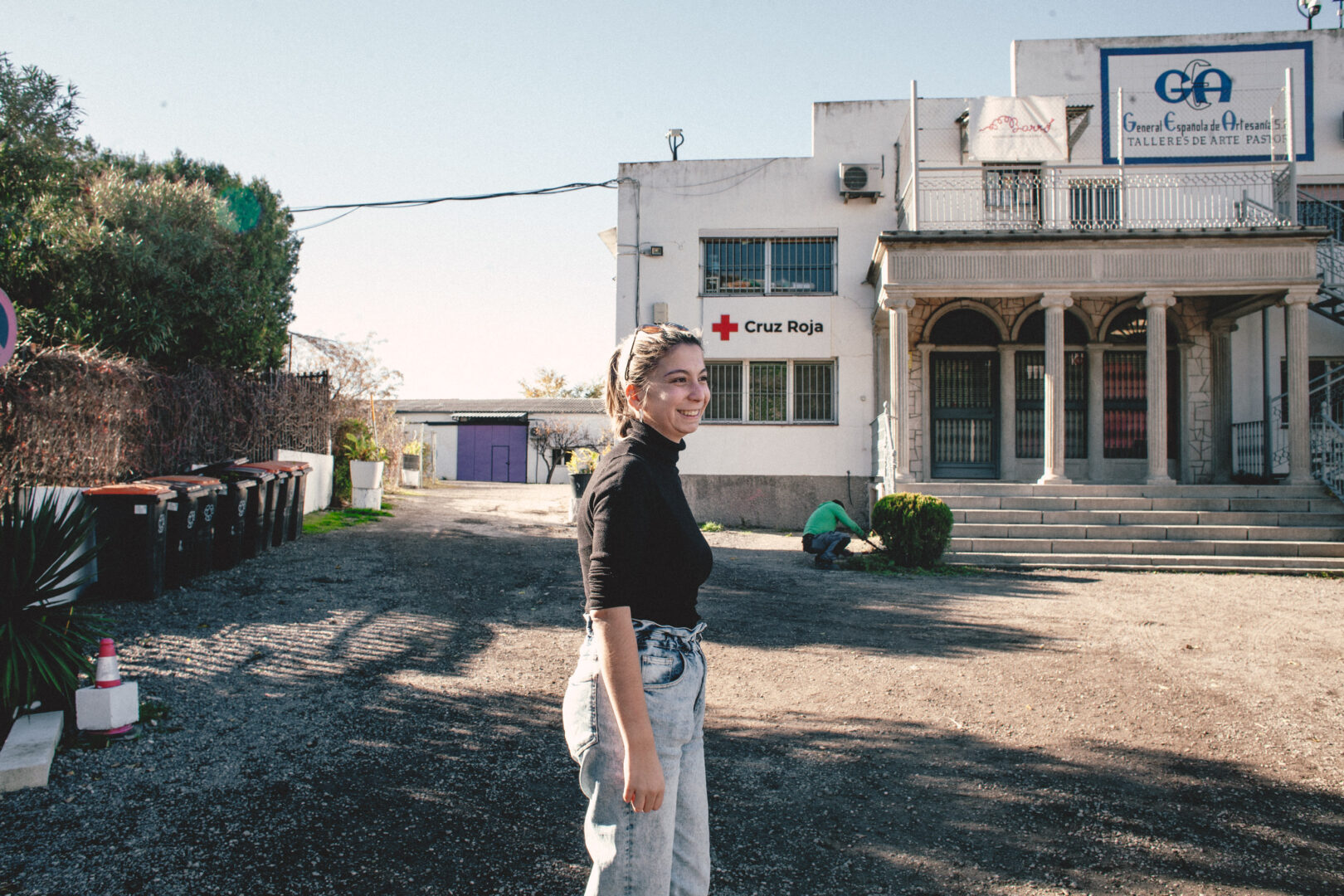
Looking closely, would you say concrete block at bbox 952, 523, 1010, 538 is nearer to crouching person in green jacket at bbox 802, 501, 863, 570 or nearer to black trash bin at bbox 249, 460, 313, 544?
crouching person in green jacket at bbox 802, 501, 863, 570

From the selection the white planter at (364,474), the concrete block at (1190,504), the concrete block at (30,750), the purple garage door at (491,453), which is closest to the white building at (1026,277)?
the concrete block at (1190,504)

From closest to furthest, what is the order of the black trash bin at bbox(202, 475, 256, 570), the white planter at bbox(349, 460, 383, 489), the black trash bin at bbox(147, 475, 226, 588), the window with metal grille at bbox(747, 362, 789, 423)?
the black trash bin at bbox(147, 475, 226, 588) < the black trash bin at bbox(202, 475, 256, 570) < the window with metal grille at bbox(747, 362, 789, 423) < the white planter at bbox(349, 460, 383, 489)

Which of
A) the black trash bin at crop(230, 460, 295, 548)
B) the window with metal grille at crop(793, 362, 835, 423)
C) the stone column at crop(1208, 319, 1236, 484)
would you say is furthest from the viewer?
the window with metal grille at crop(793, 362, 835, 423)

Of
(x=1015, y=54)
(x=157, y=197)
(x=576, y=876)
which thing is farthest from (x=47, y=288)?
(x=1015, y=54)

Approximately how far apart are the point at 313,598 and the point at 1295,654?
329 inches

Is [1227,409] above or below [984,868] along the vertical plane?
above

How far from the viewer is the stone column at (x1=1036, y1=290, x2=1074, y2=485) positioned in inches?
494

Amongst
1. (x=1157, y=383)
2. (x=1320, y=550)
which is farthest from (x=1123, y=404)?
(x=1320, y=550)

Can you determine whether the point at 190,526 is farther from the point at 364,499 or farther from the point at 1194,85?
the point at 1194,85

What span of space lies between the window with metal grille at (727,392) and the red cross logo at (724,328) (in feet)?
1.79

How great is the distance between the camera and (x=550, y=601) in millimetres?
7859

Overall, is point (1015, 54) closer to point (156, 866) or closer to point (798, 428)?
point (798, 428)

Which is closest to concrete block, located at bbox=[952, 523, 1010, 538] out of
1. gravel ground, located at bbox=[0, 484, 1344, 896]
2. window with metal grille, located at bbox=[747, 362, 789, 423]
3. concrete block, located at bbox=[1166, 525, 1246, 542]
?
concrete block, located at bbox=[1166, 525, 1246, 542]

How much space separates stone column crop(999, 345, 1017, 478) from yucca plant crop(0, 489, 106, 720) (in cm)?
1415
